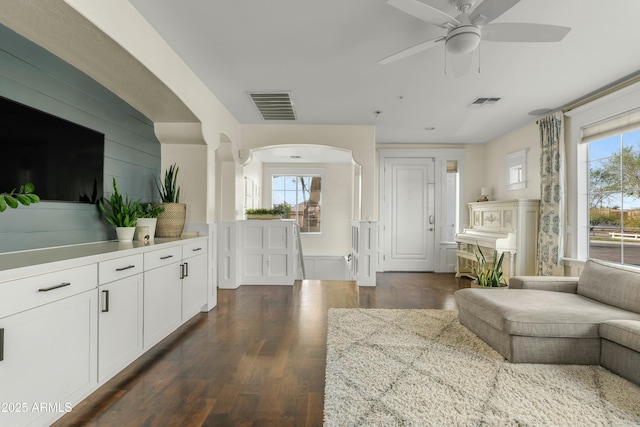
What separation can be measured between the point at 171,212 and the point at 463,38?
118 inches

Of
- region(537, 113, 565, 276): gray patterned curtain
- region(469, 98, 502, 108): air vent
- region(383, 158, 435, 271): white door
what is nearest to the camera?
region(469, 98, 502, 108): air vent

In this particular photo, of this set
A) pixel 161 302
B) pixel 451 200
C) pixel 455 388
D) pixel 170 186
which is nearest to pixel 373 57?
pixel 170 186

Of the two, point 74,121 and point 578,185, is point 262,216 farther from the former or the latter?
point 578,185

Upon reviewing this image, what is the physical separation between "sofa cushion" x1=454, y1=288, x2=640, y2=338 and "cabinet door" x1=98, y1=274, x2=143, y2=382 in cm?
266

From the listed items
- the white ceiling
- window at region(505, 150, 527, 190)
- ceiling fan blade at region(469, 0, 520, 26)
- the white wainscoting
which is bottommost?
the white wainscoting

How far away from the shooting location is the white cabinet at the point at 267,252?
5.16 meters

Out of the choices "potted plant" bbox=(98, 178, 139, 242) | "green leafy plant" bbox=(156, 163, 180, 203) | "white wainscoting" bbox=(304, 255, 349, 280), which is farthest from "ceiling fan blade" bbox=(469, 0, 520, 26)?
"white wainscoting" bbox=(304, 255, 349, 280)

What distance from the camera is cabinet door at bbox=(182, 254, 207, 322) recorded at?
123 inches

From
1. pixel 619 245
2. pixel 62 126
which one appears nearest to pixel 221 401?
pixel 62 126

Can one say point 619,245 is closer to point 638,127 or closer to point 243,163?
point 638,127

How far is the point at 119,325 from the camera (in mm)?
2111

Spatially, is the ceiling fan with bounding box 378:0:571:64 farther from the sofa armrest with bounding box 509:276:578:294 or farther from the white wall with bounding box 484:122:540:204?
the white wall with bounding box 484:122:540:204

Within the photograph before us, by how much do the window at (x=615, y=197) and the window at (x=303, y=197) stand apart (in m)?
5.34

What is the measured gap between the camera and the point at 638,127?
11.1 feet
